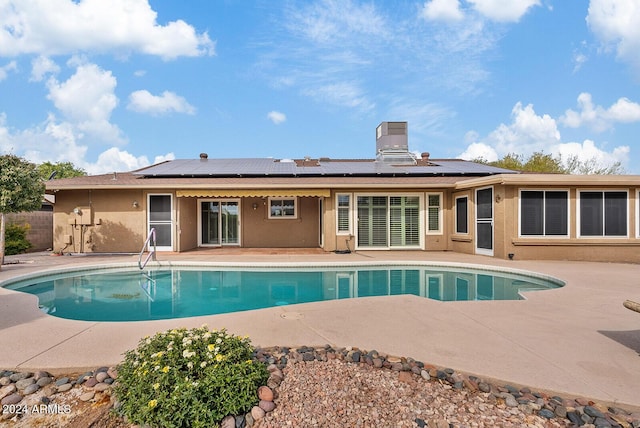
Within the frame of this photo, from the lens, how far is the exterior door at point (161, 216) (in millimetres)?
18156

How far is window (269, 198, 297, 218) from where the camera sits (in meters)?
20.8

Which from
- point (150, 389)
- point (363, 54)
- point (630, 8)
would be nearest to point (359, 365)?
point (150, 389)

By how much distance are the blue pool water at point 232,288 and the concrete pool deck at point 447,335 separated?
66.9 inches

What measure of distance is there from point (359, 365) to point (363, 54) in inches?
803

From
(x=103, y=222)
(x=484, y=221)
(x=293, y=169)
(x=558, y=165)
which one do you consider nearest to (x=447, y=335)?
(x=484, y=221)

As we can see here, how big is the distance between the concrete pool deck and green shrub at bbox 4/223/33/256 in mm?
12292

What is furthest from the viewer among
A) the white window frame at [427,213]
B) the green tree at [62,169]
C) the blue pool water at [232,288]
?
the green tree at [62,169]

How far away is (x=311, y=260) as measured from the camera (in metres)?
14.8

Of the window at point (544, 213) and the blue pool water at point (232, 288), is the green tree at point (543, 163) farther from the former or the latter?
the blue pool water at point (232, 288)

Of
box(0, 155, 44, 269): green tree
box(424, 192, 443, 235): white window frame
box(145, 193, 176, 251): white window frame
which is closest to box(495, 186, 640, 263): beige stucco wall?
box(424, 192, 443, 235): white window frame

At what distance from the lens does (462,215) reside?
59.1 ft

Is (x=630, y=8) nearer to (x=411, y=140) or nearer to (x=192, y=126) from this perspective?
(x=411, y=140)

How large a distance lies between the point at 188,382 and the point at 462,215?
17192 millimetres

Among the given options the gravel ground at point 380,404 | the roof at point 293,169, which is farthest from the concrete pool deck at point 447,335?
the roof at point 293,169
